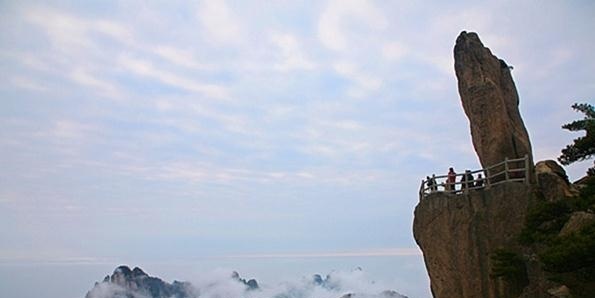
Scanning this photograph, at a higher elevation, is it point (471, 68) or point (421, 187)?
point (471, 68)

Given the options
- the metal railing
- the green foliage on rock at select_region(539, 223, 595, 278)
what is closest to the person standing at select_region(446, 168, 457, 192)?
the metal railing

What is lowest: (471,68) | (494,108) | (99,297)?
(99,297)

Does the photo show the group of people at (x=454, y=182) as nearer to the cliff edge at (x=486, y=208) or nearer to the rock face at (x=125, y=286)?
the cliff edge at (x=486, y=208)

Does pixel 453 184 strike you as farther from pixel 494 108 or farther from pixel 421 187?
pixel 494 108

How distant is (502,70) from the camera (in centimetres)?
3123

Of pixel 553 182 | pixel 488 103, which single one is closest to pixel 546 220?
pixel 553 182

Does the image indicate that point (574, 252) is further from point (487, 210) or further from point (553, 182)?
point (487, 210)

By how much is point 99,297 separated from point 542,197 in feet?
550

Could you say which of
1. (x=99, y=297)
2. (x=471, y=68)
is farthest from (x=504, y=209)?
(x=99, y=297)

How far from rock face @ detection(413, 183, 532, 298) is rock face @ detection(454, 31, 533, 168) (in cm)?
308

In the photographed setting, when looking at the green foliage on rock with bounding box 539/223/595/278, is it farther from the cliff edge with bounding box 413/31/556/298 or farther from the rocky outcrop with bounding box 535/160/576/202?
the rocky outcrop with bounding box 535/160/576/202

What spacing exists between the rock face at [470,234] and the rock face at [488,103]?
3.08 meters

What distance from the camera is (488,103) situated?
28359 mm

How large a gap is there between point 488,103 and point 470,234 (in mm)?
7146
